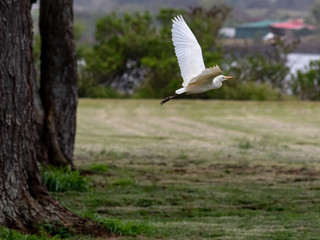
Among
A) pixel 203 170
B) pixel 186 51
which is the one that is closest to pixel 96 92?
pixel 203 170

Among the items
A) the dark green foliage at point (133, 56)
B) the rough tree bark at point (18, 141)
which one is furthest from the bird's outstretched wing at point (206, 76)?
the dark green foliage at point (133, 56)

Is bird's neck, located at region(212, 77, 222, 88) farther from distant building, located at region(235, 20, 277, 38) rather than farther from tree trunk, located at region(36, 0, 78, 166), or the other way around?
distant building, located at region(235, 20, 277, 38)

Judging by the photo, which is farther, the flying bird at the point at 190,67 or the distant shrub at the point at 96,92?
the distant shrub at the point at 96,92

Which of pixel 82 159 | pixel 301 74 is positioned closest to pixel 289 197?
pixel 82 159

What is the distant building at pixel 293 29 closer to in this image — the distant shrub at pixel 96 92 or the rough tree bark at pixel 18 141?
the distant shrub at pixel 96 92

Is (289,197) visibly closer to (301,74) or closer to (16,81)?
(16,81)

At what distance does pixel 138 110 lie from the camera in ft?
89.7

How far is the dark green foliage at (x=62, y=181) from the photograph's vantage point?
11875 millimetres

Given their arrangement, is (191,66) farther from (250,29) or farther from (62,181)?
(250,29)

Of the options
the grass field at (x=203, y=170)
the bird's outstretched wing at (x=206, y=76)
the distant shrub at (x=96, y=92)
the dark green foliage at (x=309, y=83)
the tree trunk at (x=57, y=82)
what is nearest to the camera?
the bird's outstretched wing at (x=206, y=76)

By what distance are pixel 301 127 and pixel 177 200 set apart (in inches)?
476

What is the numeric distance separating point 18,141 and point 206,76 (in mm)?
1955

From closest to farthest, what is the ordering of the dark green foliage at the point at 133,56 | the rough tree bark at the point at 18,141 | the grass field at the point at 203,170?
the rough tree bark at the point at 18,141
the grass field at the point at 203,170
the dark green foliage at the point at 133,56

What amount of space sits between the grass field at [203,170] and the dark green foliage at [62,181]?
0.68 ft
